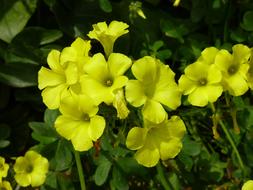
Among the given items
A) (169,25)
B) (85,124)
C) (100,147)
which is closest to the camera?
(85,124)

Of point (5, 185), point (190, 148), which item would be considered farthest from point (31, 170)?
point (190, 148)

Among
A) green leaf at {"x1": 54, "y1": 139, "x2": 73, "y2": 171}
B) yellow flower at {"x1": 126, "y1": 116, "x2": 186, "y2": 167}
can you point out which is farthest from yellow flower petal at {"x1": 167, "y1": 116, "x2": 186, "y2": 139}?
green leaf at {"x1": 54, "y1": 139, "x2": 73, "y2": 171}

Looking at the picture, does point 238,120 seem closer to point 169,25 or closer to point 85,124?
point 169,25

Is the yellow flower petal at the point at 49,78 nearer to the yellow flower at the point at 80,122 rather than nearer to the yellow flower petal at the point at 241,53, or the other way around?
the yellow flower at the point at 80,122

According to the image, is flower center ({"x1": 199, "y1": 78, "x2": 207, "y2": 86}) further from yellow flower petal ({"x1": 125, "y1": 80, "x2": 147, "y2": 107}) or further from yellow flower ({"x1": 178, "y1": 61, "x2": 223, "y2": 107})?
yellow flower petal ({"x1": 125, "y1": 80, "x2": 147, "y2": 107})

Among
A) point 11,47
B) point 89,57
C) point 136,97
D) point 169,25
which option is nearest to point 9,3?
point 11,47
